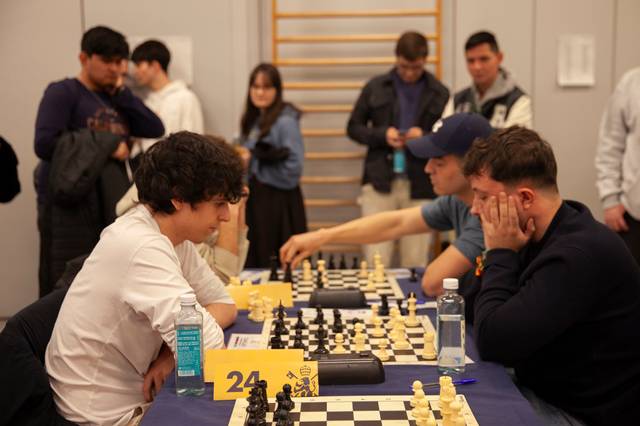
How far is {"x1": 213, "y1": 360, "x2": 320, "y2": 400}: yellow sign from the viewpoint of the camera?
1.77 m

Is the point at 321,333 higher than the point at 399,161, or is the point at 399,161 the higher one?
the point at 399,161

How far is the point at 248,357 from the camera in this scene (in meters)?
1.82

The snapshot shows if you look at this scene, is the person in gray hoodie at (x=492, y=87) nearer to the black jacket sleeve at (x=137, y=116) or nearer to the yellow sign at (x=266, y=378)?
the black jacket sleeve at (x=137, y=116)

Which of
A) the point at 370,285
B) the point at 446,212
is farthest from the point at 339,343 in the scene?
the point at 446,212

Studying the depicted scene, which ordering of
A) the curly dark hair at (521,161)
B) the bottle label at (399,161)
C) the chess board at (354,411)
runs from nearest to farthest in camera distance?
the chess board at (354,411) < the curly dark hair at (521,161) < the bottle label at (399,161)

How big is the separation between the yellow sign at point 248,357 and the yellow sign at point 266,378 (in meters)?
0.02

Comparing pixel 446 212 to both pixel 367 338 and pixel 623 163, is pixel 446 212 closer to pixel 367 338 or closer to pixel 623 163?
pixel 367 338

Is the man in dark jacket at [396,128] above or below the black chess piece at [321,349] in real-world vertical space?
above

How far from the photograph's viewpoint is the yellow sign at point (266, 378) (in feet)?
5.80

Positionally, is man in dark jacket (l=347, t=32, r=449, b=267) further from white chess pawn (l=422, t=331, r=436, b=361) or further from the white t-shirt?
the white t-shirt

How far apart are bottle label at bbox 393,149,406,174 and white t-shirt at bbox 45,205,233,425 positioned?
316 centimetres

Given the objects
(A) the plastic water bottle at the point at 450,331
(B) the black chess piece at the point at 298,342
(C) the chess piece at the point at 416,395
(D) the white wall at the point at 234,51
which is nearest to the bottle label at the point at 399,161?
(D) the white wall at the point at 234,51

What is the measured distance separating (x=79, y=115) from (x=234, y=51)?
175 centimetres

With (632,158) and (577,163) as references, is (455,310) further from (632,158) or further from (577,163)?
(577,163)
